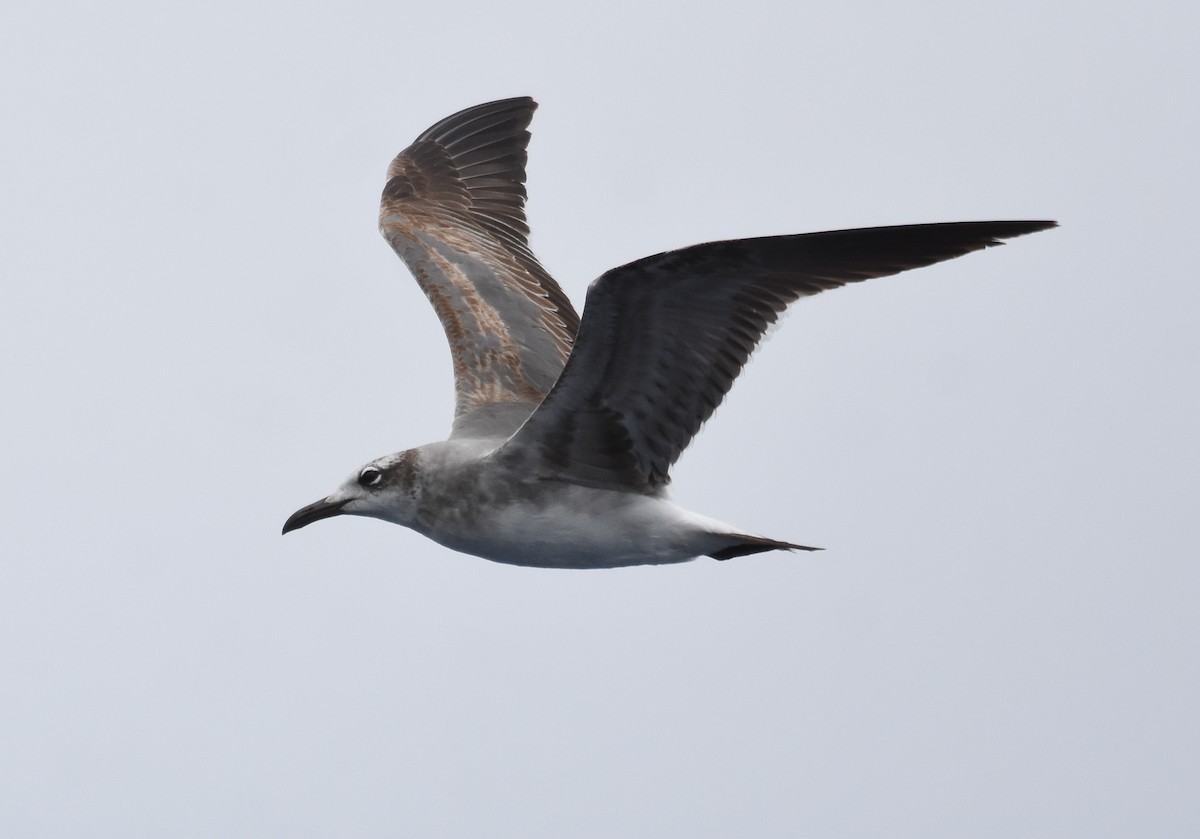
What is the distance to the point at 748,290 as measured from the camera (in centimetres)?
1012

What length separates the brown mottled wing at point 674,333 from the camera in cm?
962

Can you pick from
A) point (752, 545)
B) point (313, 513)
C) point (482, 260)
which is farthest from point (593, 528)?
point (482, 260)

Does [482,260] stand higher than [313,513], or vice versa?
[482,260]

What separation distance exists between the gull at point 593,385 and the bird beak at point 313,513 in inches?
0.4

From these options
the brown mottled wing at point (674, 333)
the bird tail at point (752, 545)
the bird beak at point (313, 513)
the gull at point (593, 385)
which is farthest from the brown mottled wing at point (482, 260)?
the bird tail at point (752, 545)

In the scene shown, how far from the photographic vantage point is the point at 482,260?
48.3ft

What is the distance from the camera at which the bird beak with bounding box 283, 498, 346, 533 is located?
39.5 feet

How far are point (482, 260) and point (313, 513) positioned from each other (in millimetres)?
3433

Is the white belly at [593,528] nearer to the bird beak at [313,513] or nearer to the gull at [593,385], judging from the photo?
the gull at [593,385]

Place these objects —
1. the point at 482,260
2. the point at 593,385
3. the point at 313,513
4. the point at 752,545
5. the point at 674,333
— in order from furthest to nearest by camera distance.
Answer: the point at 482,260, the point at 313,513, the point at 752,545, the point at 593,385, the point at 674,333

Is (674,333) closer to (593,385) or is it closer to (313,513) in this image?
(593,385)

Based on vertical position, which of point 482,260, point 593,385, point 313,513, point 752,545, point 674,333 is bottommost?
point 752,545

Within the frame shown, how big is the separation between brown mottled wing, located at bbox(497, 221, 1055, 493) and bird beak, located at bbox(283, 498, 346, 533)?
4.71 ft

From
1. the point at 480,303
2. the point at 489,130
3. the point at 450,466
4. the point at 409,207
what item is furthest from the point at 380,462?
the point at 489,130
